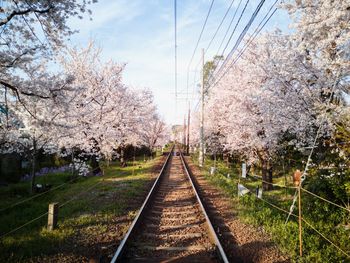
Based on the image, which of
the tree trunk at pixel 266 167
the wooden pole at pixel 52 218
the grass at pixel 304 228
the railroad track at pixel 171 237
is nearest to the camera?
the railroad track at pixel 171 237

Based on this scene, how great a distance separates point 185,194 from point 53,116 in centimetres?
662

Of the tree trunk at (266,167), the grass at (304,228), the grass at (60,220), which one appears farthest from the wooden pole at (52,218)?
the tree trunk at (266,167)

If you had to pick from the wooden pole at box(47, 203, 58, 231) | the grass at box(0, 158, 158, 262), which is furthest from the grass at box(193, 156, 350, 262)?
the wooden pole at box(47, 203, 58, 231)

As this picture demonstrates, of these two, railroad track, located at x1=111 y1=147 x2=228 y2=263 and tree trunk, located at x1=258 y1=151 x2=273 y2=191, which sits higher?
tree trunk, located at x1=258 y1=151 x2=273 y2=191

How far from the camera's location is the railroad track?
5.83 metres

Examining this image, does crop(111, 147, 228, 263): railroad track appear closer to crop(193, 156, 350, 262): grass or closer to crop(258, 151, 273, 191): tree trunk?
crop(193, 156, 350, 262): grass

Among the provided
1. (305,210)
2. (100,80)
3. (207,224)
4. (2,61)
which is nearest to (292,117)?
(305,210)

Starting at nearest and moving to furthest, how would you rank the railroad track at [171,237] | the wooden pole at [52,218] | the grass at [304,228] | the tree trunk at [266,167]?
the railroad track at [171,237] < the grass at [304,228] < the wooden pole at [52,218] < the tree trunk at [266,167]

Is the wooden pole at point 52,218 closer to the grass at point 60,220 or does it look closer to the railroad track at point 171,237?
the grass at point 60,220

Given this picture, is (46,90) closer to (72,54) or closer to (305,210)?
(305,210)

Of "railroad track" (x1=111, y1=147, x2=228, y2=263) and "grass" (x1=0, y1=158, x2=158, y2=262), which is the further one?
"grass" (x1=0, y1=158, x2=158, y2=262)

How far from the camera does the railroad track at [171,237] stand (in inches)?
229

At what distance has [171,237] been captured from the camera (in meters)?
7.04

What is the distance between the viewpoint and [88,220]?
835 centimetres
